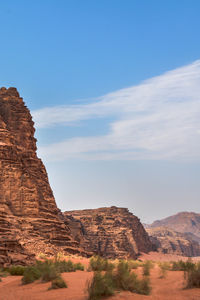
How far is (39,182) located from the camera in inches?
1976

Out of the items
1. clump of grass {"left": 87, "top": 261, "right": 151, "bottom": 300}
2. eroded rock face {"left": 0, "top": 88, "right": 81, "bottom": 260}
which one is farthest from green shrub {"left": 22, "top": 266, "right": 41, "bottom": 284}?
eroded rock face {"left": 0, "top": 88, "right": 81, "bottom": 260}

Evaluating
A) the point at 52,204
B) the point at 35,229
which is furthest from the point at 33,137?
the point at 35,229

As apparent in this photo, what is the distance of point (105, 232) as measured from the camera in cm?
7562

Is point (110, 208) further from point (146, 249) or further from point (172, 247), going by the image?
point (172, 247)

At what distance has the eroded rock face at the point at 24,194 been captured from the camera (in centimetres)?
4188

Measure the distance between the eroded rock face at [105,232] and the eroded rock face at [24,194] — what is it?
46.5ft

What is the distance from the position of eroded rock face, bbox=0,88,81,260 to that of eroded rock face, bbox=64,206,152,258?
1417 centimetres

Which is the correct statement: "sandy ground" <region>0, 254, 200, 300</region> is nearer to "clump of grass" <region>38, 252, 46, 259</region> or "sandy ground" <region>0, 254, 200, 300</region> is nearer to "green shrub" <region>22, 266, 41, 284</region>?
"green shrub" <region>22, 266, 41, 284</region>

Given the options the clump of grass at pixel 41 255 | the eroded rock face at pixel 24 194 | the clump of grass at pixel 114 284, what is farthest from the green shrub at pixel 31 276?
→ the clump of grass at pixel 41 255

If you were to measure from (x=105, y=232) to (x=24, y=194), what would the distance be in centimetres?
3287

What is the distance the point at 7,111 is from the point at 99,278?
4241cm

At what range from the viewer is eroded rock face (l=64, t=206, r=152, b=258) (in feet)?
219

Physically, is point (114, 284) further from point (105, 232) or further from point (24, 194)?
point (105, 232)

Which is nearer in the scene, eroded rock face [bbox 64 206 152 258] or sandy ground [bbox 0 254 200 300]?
sandy ground [bbox 0 254 200 300]
